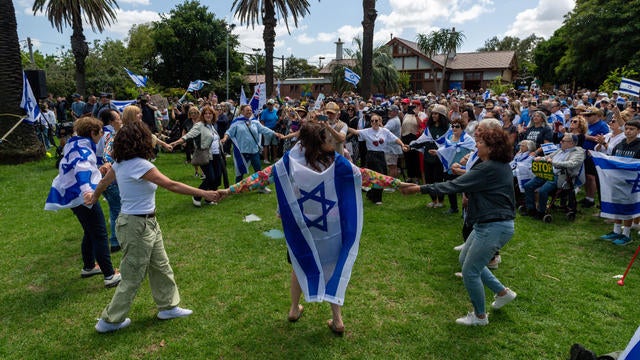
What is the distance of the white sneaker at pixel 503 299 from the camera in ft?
14.5

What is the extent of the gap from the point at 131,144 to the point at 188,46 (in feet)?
155

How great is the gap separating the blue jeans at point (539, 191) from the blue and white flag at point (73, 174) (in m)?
7.53

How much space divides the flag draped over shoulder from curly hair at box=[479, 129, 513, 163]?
124cm

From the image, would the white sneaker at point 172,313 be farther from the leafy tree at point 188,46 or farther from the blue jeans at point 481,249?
the leafy tree at point 188,46

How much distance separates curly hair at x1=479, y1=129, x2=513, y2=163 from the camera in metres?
3.79

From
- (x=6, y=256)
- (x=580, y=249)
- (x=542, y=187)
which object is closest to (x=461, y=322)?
(x=580, y=249)

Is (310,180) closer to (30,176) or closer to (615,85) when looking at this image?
(30,176)

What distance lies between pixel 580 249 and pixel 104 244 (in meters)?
6.90

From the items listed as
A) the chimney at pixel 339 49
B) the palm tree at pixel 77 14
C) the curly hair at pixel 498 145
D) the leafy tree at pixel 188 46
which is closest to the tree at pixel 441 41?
the chimney at pixel 339 49

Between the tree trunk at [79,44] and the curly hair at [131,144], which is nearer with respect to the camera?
the curly hair at [131,144]

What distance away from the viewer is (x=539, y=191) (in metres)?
8.03

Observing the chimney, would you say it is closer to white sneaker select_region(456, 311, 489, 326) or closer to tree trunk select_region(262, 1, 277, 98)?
tree trunk select_region(262, 1, 277, 98)

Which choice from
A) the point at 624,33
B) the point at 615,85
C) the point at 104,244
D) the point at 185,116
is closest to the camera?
the point at 104,244

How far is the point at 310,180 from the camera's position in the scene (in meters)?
3.80
